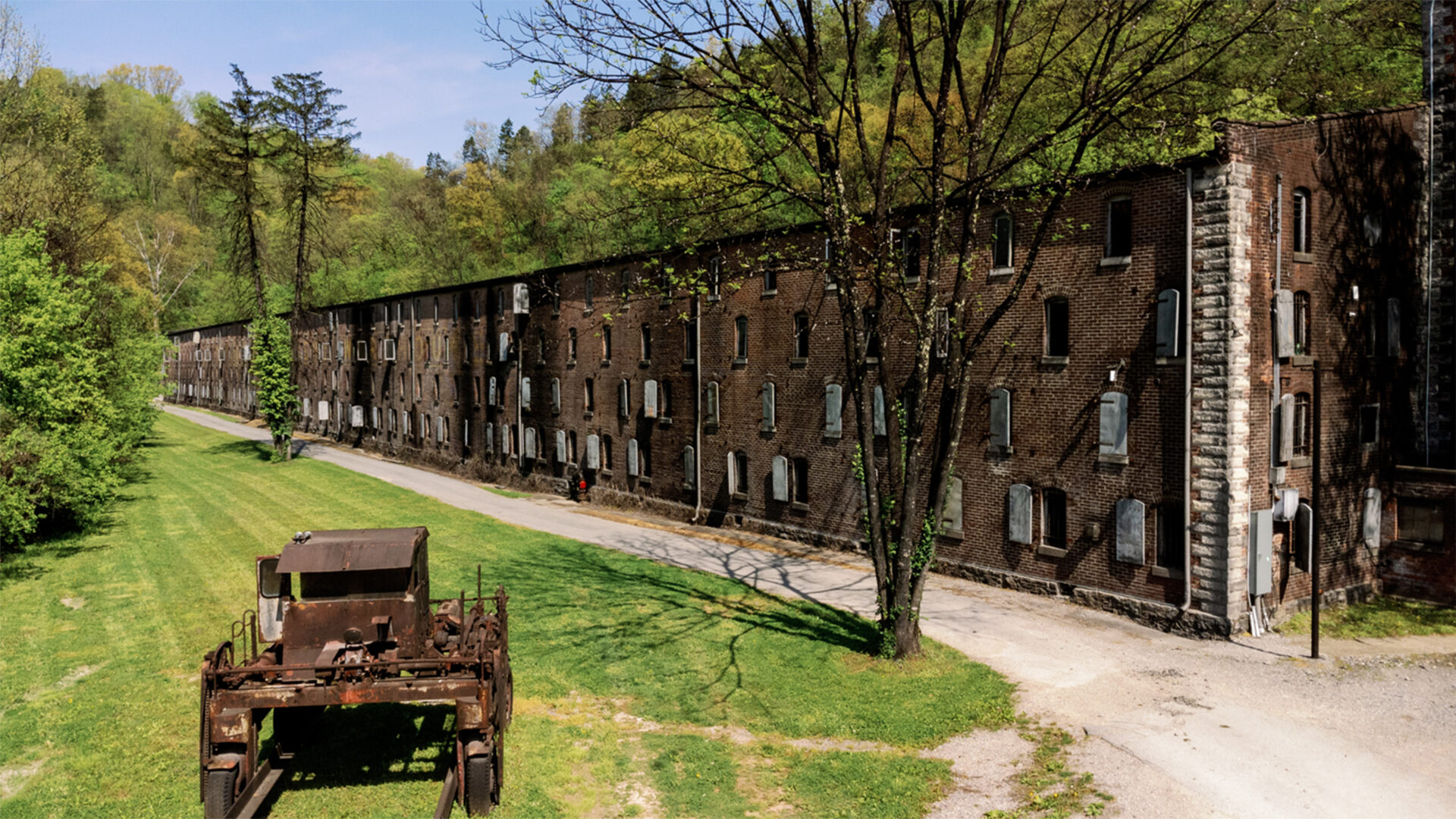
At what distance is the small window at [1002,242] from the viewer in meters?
24.1

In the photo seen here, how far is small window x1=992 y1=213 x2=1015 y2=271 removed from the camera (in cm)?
2409

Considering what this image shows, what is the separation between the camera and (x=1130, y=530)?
71.2 feet

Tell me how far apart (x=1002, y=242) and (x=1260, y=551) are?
30.7 ft

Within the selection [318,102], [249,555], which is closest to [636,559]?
[249,555]

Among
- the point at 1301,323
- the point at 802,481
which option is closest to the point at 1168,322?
the point at 1301,323

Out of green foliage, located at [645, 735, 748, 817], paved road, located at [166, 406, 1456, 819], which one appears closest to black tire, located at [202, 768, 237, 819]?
green foliage, located at [645, 735, 748, 817]

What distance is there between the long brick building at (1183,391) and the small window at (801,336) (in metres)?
0.07

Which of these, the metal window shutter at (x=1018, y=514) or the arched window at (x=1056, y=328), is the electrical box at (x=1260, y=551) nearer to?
the metal window shutter at (x=1018, y=514)

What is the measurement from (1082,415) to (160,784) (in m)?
19.3

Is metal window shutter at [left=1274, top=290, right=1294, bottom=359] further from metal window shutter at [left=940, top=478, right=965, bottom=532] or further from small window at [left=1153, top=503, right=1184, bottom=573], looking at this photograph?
metal window shutter at [left=940, top=478, right=965, bottom=532]

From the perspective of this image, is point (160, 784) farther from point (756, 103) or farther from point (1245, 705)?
point (1245, 705)

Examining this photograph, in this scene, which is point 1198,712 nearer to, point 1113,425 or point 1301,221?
point 1113,425

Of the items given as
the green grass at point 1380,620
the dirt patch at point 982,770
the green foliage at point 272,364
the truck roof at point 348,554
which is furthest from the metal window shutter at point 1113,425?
the green foliage at point 272,364

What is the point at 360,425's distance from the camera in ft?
201
